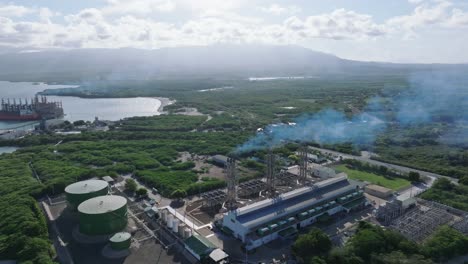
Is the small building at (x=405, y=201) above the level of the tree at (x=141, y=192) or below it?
above

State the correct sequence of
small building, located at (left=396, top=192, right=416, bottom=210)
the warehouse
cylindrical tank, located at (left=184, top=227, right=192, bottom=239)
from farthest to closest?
small building, located at (left=396, top=192, right=416, bottom=210), the warehouse, cylindrical tank, located at (left=184, top=227, right=192, bottom=239)

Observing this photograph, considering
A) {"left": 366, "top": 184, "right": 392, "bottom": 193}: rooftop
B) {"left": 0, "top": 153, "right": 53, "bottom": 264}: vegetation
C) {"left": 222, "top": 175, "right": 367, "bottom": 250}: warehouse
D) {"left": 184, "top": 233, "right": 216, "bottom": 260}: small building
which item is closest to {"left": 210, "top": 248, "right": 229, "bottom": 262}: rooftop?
{"left": 184, "top": 233, "right": 216, "bottom": 260}: small building

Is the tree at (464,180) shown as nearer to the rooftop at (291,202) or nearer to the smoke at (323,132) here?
the rooftop at (291,202)

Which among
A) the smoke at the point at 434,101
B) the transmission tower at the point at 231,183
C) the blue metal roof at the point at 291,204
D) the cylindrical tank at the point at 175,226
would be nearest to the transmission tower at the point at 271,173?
the blue metal roof at the point at 291,204

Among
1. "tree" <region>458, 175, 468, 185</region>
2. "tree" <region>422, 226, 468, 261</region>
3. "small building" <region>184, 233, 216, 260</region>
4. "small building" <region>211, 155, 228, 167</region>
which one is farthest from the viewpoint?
"small building" <region>211, 155, 228, 167</region>

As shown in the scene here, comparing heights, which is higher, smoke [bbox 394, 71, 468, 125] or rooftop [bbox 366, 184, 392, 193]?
smoke [bbox 394, 71, 468, 125]

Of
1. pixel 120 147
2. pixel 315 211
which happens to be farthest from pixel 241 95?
pixel 315 211

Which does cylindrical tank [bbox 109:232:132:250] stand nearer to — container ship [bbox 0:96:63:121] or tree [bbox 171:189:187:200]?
tree [bbox 171:189:187:200]
